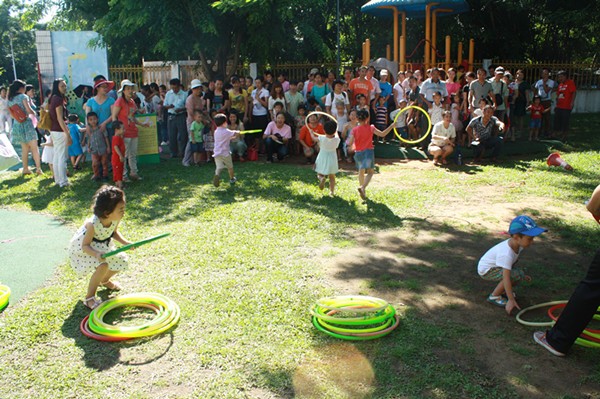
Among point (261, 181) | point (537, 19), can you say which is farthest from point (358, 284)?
point (537, 19)

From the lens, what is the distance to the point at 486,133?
504 inches

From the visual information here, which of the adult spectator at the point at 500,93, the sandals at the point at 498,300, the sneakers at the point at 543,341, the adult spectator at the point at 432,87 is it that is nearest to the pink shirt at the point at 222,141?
the adult spectator at the point at 432,87

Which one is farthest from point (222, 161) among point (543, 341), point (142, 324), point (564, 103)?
point (564, 103)

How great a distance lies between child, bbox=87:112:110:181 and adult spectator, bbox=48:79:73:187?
1.42 feet

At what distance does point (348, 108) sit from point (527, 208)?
551 cm

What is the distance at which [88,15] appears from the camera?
20.1m

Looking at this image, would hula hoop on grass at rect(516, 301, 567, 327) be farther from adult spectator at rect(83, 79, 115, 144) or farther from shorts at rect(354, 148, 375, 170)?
adult spectator at rect(83, 79, 115, 144)

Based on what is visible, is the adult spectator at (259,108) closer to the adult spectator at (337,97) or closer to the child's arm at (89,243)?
the adult spectator at (337,97)

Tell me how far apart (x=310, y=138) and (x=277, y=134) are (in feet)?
3.71

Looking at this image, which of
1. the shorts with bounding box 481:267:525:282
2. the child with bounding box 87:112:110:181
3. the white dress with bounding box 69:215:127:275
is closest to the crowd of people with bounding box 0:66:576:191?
the child with bounding box 87:112:110:181

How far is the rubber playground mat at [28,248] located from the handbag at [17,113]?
9.37 feet

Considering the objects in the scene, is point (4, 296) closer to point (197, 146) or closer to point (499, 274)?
point (499, 274)

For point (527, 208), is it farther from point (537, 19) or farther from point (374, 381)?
point (537, 19)

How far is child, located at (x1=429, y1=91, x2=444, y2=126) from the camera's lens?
13.1 m
